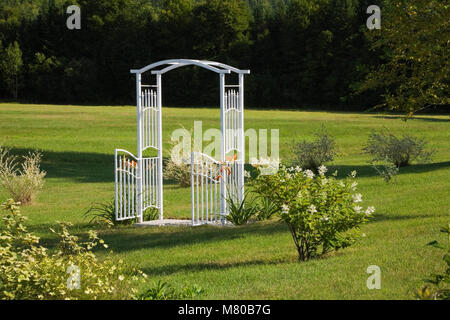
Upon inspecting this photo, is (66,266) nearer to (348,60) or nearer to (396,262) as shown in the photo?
(396,262)

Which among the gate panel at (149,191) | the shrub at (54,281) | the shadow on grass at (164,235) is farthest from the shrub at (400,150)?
the shrub at (54,281)

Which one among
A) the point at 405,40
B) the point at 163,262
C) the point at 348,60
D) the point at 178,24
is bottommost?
the point at 163,262

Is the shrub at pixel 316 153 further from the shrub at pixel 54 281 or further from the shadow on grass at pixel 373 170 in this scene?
the shrub at pixel 54 281

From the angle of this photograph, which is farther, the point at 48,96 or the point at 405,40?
the point at 48,96

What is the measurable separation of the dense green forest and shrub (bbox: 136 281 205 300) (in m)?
44.4

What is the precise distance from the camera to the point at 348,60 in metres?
51.5

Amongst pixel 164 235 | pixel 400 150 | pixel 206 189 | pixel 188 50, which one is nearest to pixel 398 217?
pixel 206 189

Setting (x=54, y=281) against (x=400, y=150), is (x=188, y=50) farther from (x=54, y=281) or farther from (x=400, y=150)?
(x=54, y=281)

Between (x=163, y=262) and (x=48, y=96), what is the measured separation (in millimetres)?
46355

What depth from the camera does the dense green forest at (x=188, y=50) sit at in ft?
170

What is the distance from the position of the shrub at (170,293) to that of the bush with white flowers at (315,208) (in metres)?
1.72

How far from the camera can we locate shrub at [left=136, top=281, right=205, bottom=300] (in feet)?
19.2
